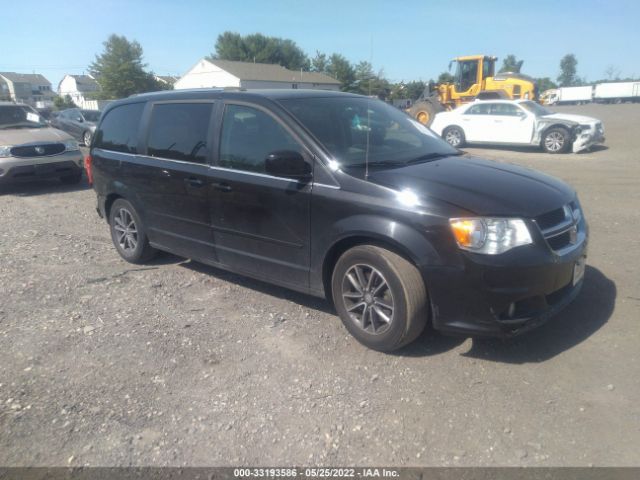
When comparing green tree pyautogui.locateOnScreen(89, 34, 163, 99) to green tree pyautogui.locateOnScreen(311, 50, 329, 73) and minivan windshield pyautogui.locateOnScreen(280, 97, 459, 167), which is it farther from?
minivan windshield pyautogui.locateOnScreen(280, 97, 459, 167)

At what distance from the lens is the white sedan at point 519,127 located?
48.1 ft

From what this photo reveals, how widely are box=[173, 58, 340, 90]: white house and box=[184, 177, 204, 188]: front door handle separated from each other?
4866 cm

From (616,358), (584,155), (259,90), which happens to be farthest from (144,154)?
(584,155)

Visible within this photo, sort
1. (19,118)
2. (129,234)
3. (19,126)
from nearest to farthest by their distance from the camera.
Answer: (129,234) < (19,126) < (19,118)

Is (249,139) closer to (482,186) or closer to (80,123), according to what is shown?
(482,186)

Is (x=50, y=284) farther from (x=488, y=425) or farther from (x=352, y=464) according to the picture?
(x=488, y=425)

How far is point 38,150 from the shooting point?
10.1 m

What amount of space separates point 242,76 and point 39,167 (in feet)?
152

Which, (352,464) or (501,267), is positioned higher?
(501,267)

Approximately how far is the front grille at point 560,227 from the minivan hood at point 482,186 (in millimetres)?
52

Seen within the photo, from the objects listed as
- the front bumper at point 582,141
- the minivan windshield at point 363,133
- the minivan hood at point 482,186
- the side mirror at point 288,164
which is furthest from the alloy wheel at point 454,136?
the side mirror at point 288,164

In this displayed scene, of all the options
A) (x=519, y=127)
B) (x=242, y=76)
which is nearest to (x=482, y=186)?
(x=519, y=127)

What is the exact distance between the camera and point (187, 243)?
4879 millimetres

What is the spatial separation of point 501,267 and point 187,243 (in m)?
3.06
